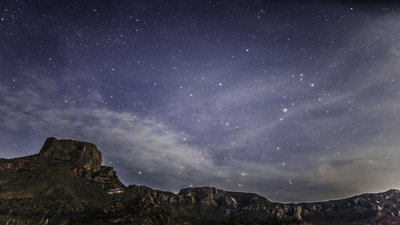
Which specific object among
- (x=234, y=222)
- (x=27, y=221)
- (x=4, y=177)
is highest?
(x=4, y=177)

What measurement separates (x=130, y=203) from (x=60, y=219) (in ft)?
155

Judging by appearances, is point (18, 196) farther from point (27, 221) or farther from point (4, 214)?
point (27, 221)

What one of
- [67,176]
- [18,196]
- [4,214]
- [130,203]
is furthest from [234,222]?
[67,176]

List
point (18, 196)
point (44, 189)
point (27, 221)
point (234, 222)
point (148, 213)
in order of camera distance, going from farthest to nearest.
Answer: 1. point (44, 189)
2. point (18, 196)
3. point (27, 221)
4. point (148, 213)
5. point (234, 222)

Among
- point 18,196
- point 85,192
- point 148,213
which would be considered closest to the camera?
point 148,213

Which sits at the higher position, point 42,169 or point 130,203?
point 42,169

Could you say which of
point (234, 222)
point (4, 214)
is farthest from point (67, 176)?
point (234, 222)

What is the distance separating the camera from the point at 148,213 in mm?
78000

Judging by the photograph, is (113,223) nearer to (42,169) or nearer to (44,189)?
(44,189)

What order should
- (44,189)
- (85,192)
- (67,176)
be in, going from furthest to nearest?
(67,176) < (85,192) < (44,189)

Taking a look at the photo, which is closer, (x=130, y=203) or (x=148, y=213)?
(x=148, y=213)

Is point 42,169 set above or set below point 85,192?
above

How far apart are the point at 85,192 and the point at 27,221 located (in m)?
74.6

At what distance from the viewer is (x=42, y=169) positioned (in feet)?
625
